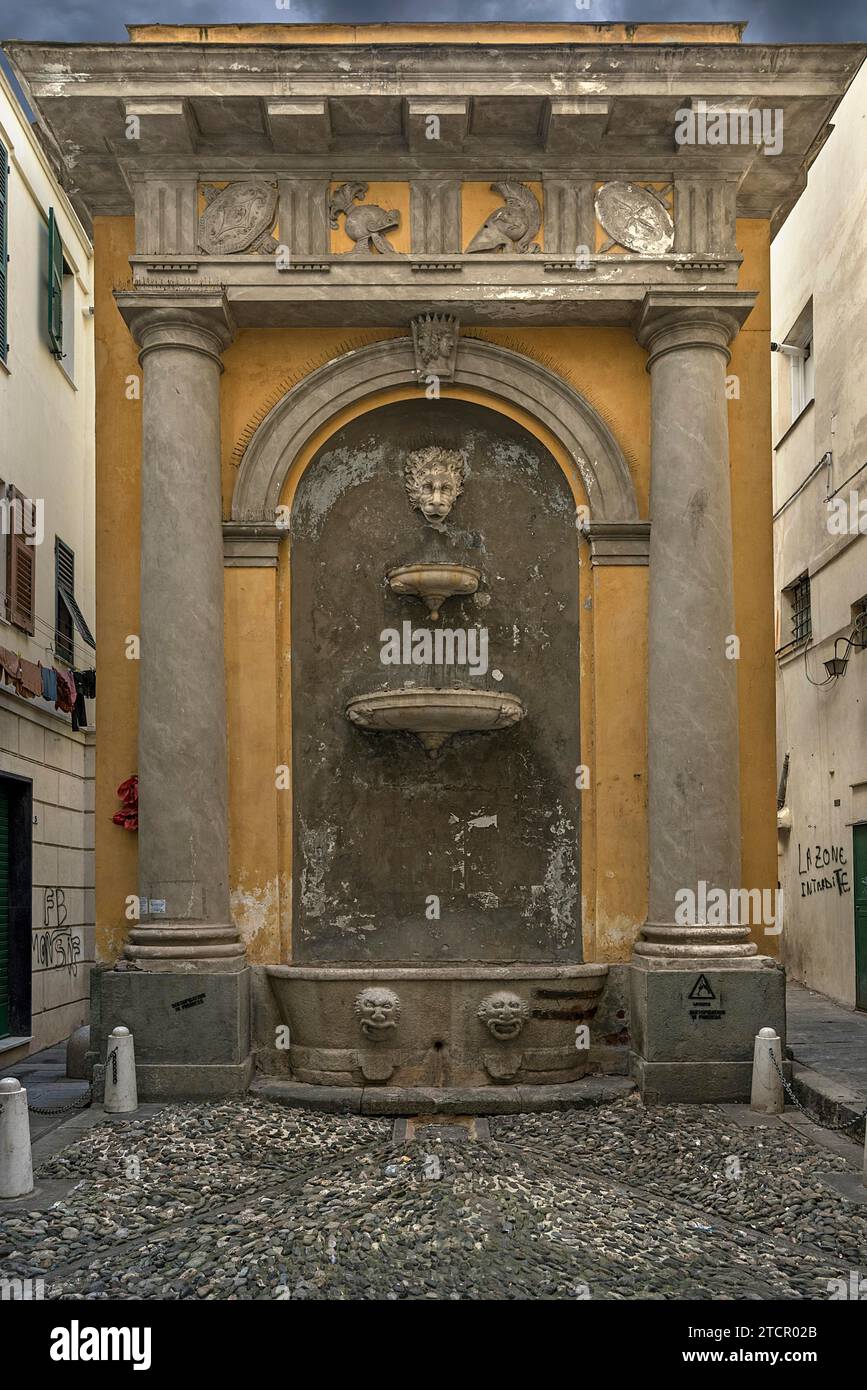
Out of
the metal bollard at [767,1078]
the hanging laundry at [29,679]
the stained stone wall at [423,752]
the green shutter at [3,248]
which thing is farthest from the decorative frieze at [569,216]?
the hanging laundry at [29,679]

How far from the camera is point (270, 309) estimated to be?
10.1 m

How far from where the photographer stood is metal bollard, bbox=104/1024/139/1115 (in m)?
8.84

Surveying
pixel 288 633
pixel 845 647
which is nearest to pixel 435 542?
pixel 288 633

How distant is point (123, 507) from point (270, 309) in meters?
1.96

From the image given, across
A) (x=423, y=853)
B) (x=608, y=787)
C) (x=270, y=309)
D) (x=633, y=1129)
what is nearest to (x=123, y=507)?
(x=270, y=309)

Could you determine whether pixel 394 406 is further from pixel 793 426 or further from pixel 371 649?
pixel 793 426

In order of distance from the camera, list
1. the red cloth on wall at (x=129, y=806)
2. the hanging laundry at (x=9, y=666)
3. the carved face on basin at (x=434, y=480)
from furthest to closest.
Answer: the hanging laundry at (x=9, y=666), the carved face on basin at (x=434, y=480), the red cloth on wall at (x=129, y=806)

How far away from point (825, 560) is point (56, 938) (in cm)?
1086

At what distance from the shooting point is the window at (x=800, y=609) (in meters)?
18.2

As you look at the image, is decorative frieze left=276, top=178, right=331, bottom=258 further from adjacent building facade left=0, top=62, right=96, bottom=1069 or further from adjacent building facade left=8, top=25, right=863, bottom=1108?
adjacent building facade left=0, top=62, right=96, bottom=1069

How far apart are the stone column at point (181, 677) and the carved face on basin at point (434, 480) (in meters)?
1.71

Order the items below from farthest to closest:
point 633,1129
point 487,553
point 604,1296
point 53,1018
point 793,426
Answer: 1. point 793,426
2. point 53,1018
3. point 487,553
4. point 633,1129
5. point 604,1296

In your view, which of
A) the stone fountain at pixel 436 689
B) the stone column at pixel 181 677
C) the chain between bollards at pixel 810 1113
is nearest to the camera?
the chain between bollards at pixel 810 1113

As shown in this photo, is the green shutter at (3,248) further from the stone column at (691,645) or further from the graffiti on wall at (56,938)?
the stone column at (691,645)
